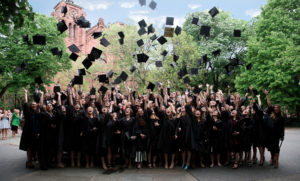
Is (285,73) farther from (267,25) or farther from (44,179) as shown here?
(44,179)

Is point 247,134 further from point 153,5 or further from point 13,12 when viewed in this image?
point 13,12

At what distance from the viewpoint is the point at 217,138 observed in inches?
257

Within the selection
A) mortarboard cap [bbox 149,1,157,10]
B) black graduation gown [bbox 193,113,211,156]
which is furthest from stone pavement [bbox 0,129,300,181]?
mortarboard cap [bbox 149,1,157,10]

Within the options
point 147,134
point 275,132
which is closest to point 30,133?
point 147,134

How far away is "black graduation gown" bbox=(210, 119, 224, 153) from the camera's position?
648cm

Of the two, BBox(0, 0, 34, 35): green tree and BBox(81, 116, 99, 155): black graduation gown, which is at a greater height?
BBox(0, 0, 34, 35): green tree

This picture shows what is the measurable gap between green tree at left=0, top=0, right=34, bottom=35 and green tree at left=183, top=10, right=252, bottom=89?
21.3m

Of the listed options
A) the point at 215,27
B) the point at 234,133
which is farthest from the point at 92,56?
the point at 215,27

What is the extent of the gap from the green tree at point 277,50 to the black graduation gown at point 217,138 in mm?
14330

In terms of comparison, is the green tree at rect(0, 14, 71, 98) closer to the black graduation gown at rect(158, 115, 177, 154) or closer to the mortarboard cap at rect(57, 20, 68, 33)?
the mortarboard cap at rect(57, 20, 68, 33)

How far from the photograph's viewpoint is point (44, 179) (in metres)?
5.38

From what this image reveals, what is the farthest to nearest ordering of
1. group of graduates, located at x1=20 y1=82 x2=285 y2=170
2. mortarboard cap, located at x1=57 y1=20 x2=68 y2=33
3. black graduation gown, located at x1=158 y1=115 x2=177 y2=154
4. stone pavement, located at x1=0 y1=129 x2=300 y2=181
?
mortarboard cap, located at x1=57 y1=20 x2=68 y2=33 → black graduation gown, located at x1=158 y1=115 x2=177 y2=154 → group of graduates, located at x1=20 y1=82 x2=285 y2=170 → stone pavement, located at x1=0 y1=129 x2=300 y2=181

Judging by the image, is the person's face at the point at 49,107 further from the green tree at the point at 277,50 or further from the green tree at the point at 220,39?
the green tree at the point at 220,39

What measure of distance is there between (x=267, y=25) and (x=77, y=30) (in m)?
29.1
